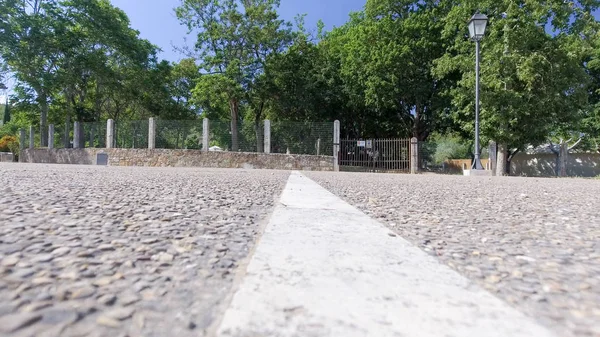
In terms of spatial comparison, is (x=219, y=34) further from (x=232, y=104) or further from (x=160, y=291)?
(x=160, y=291)

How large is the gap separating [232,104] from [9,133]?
26.6 meters

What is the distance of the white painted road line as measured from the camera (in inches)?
31.1

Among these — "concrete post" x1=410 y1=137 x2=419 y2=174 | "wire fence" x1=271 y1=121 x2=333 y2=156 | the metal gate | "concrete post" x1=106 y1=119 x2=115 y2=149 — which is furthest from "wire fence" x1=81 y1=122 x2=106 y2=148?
"concrete post" x1=410 y1=137 x2=419 y2=174

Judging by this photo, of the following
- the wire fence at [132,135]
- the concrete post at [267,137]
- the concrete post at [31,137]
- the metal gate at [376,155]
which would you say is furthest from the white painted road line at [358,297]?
the concrete post at [31,137]

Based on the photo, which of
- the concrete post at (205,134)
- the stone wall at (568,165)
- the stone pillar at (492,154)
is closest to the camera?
the stone pillar at (492,154)

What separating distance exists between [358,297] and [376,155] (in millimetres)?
15737

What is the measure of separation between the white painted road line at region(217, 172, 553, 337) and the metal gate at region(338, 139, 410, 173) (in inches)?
561

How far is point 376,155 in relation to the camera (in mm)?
16172

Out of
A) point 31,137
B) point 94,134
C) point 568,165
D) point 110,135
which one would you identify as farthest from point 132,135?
point 568,165

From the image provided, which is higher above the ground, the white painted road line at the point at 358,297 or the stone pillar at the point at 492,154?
the stone pillar at the point at 492,154

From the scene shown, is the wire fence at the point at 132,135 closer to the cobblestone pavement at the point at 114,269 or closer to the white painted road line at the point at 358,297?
the cobblestone pavement at the point at 114,269

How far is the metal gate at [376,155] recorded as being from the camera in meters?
15.7

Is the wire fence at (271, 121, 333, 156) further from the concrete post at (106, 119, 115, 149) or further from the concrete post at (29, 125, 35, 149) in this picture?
the concrete post at (29, 125, 35, 149)

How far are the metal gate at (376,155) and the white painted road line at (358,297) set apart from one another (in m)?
14.2
